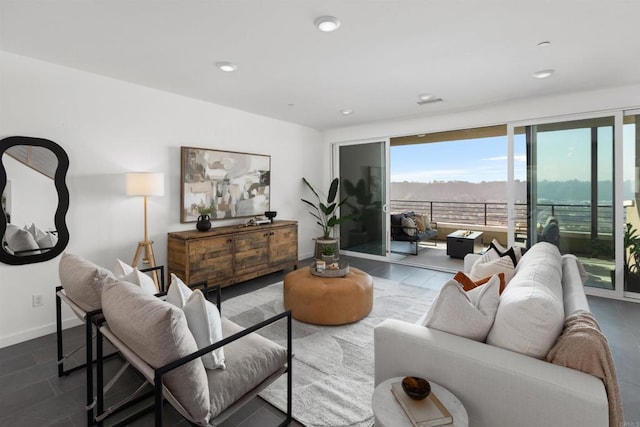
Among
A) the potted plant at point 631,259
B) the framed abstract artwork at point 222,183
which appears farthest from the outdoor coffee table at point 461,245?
the framed abstract artwork at point 222,183

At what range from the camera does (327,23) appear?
2.24m

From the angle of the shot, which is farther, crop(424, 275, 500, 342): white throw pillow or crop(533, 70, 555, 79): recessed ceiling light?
crop(533, 70, 555, 79): recessed ceiling light

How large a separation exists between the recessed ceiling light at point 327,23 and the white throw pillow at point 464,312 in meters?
1.89

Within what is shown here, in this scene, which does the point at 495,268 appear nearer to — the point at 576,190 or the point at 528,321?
the point at 528,321

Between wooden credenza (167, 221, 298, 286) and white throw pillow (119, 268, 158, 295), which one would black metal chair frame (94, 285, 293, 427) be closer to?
white throw pillow (119, 268, 158, 295)

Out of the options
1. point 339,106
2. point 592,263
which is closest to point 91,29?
point 339,106

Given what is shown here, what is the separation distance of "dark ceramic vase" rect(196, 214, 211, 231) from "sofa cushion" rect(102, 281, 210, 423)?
2.57m

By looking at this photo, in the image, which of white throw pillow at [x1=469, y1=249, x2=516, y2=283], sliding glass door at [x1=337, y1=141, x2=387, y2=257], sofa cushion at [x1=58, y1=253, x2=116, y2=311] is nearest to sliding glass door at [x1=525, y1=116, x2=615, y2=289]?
white throw pillow at [x1=469, y1=249, x2=516, y2=283]

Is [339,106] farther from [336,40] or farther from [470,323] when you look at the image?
[470,323]

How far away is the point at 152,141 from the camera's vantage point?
3693 millimetres

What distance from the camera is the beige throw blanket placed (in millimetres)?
1182

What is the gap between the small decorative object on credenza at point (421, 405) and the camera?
3.81ft

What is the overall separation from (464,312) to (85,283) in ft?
6.90

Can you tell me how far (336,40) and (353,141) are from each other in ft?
11.7
